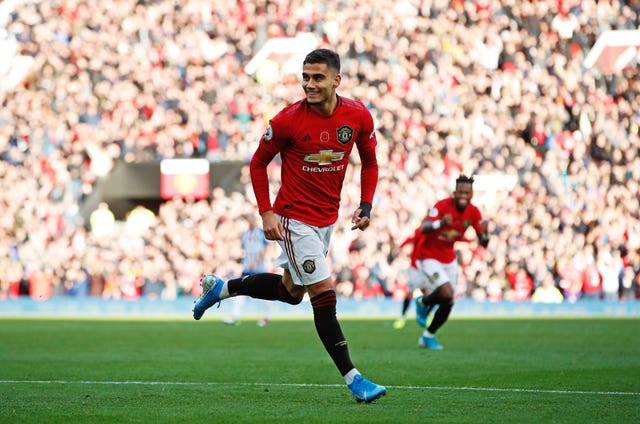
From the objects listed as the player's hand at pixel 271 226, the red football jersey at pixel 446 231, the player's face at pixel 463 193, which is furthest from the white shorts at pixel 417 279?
the player's hand at pixel 271 226

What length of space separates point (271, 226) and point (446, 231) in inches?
284

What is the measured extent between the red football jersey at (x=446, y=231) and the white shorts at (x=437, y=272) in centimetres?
8

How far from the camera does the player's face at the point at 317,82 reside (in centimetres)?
744

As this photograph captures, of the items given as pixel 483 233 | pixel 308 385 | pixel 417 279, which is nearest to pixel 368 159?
pixel 308 385

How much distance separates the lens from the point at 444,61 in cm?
3005

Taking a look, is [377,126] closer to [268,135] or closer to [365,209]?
[365,209]

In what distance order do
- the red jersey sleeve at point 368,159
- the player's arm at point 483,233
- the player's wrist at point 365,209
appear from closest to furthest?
the player's wrist at point 365,209, the red jersey sleeve at point 368,159, the player's arm at point 483,233

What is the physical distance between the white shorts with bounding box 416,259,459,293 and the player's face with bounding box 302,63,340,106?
7114 millimetres

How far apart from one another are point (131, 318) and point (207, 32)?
11.2 meters

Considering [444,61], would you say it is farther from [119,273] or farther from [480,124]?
[119,273]

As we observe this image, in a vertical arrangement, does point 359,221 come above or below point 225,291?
above

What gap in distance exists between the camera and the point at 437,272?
1450 cm

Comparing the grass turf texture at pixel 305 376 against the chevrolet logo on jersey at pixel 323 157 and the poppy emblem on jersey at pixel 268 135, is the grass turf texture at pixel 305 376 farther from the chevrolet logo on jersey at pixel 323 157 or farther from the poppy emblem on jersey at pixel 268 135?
the poppy emblem on jersey at pixel 268 135

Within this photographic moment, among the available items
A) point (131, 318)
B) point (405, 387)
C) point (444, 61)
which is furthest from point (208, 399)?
point (444, 61)
